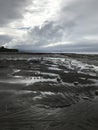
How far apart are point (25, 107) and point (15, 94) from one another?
91.3 inches

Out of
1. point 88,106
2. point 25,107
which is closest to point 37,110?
point 25,107

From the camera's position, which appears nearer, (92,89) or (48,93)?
(48,93)

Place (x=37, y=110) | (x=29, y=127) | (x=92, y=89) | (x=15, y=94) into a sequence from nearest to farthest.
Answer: (x=29, y=127), (x=37, y=110), (x=15, y=94), (x=92, y=89)

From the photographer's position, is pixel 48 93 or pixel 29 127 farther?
pixel 48 93

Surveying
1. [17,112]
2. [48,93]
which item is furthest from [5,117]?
[48,93]

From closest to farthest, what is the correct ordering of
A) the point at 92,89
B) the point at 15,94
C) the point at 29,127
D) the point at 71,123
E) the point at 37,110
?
the point at 29,127, the point at 71,123, the point at 37,110, the point at 15,94, the point at 92,89

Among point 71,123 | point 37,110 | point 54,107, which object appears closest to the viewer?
point 71,123

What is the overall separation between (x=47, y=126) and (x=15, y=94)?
172 inches

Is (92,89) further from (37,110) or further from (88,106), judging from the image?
(37,110)

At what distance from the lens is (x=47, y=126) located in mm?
6035

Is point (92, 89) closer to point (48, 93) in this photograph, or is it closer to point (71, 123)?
point (48, 93)

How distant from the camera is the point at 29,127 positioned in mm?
5918

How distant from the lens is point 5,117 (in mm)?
6711

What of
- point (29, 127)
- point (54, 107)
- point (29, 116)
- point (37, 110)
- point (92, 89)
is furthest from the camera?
point (92, 89)
